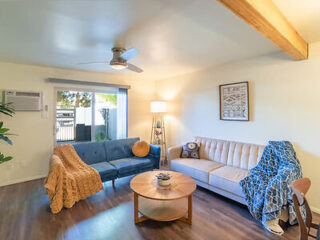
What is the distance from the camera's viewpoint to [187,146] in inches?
141

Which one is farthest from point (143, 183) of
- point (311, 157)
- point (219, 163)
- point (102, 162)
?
point (311, 157)

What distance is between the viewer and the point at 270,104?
2.81 m

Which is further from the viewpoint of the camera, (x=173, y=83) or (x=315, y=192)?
(x=173, y=83)

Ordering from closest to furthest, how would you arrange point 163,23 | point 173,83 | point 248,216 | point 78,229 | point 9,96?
point 163,23 < point 78,229 < point 248,216 < point 9,96 < point 173,83

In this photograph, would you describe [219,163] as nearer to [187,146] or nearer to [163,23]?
[187,146]

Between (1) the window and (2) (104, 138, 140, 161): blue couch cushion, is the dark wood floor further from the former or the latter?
(1) the window

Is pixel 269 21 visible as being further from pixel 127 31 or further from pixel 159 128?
pixel 159 128

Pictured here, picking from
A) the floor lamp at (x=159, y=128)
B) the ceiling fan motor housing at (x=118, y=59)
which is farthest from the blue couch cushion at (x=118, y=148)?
the ceiling fan motor housing at (x=118, y=59)

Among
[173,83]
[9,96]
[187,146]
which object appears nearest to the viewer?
[9,96]

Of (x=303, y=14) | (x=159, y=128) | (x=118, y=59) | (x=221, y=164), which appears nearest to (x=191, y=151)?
(x=221, y=164)

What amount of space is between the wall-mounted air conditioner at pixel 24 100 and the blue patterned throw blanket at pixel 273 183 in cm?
398

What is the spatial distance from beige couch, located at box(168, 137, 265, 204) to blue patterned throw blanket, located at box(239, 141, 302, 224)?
21cm

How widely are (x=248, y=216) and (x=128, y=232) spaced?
5.19ft

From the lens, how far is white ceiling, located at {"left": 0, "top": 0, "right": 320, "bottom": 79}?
154cm
